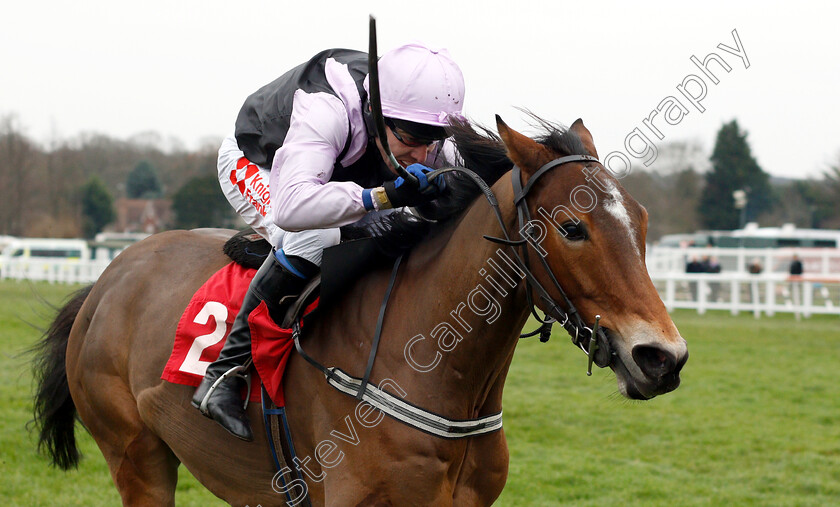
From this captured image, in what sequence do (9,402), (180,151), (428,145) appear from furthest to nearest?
(180,151)
(9,402)
(428,145)

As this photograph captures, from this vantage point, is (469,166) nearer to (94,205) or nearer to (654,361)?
(654,361)

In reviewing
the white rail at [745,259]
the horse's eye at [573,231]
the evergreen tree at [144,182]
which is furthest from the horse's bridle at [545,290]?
the evergreen tree at [144,182]

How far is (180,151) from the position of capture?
57781mm

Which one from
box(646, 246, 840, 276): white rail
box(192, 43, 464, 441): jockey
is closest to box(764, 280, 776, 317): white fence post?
box(646, 246, 840, 276): white rail

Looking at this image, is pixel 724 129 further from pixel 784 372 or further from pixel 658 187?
pixel 784 372

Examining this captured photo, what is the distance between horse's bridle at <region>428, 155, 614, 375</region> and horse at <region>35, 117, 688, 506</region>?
0.01m

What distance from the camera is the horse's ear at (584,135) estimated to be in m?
2.55

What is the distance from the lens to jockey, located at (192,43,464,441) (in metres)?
2.60

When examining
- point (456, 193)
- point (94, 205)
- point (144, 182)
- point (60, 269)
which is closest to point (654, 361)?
point (456, 193)

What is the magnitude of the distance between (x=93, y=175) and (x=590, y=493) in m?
50.5

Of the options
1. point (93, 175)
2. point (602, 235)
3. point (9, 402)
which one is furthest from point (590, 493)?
point (93, 175)

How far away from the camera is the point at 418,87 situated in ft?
9.02

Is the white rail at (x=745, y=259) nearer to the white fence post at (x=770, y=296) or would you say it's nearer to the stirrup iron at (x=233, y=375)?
the white fence post at (x=770, y=296)

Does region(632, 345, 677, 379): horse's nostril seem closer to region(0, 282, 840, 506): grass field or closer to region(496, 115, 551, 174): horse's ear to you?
region(496, 115, 551, 174): horse's ear
